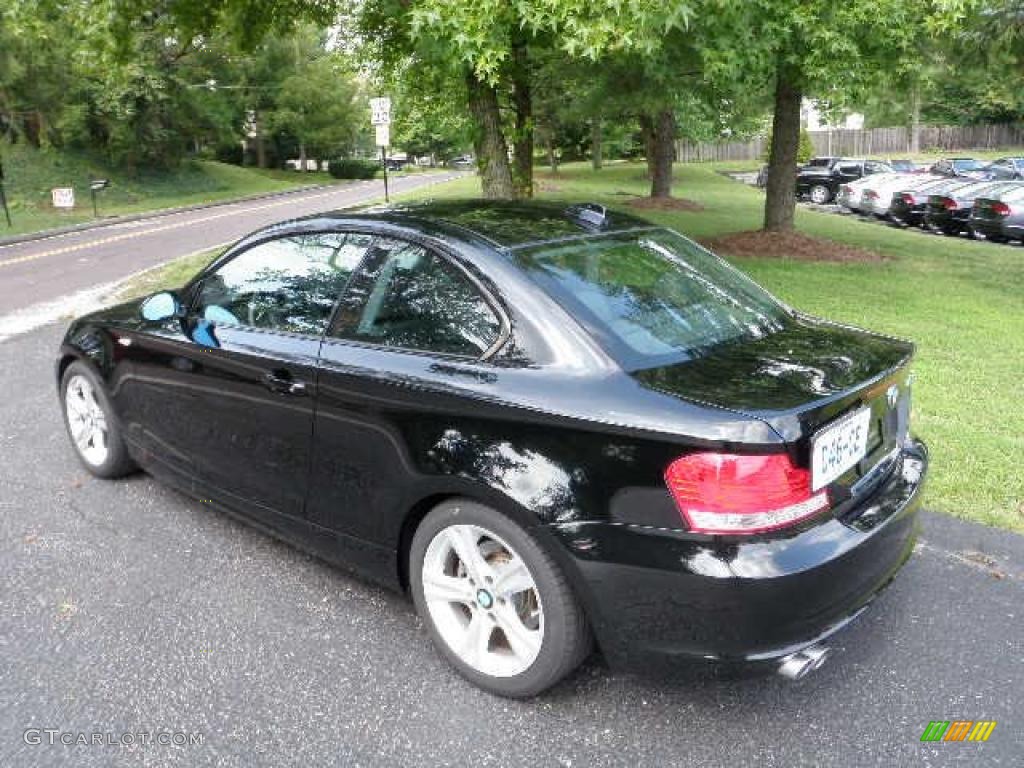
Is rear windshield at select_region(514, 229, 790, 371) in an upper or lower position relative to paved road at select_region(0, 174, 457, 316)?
upper

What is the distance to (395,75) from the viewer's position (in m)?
14.6

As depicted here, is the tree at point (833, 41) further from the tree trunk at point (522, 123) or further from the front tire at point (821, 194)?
the front tire at point (821, 194)

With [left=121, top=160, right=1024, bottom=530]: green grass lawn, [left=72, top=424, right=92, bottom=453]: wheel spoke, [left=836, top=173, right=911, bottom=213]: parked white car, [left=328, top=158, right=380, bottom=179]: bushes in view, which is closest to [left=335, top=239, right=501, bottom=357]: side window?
[left=72, top=424, right=92, bottom=453]: wheel spoke

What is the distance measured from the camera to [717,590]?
245cm

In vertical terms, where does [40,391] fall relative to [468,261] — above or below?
below

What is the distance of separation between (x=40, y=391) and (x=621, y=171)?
37530mm

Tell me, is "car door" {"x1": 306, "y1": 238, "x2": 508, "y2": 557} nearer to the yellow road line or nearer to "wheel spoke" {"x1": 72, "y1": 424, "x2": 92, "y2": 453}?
"wheel spoke" {"x1": 72, "y1": 424, "x2": 92, "y2": 453}

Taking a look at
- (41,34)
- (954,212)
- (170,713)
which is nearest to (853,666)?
(170,713)

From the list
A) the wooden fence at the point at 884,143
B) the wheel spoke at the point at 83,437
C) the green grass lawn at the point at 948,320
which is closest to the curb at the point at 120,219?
the green grass lawn at the point at 948,320

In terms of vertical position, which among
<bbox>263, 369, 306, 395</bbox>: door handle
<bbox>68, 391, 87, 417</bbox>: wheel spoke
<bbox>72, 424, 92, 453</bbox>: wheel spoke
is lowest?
<bbox>72, 424, 92, 453</bbox>: wheel spoke

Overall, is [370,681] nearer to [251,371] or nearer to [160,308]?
[251,371]

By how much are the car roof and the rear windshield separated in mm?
87

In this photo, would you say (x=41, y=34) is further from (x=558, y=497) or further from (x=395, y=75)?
(x=558, y=497)

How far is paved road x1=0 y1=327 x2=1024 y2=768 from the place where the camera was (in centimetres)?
269
